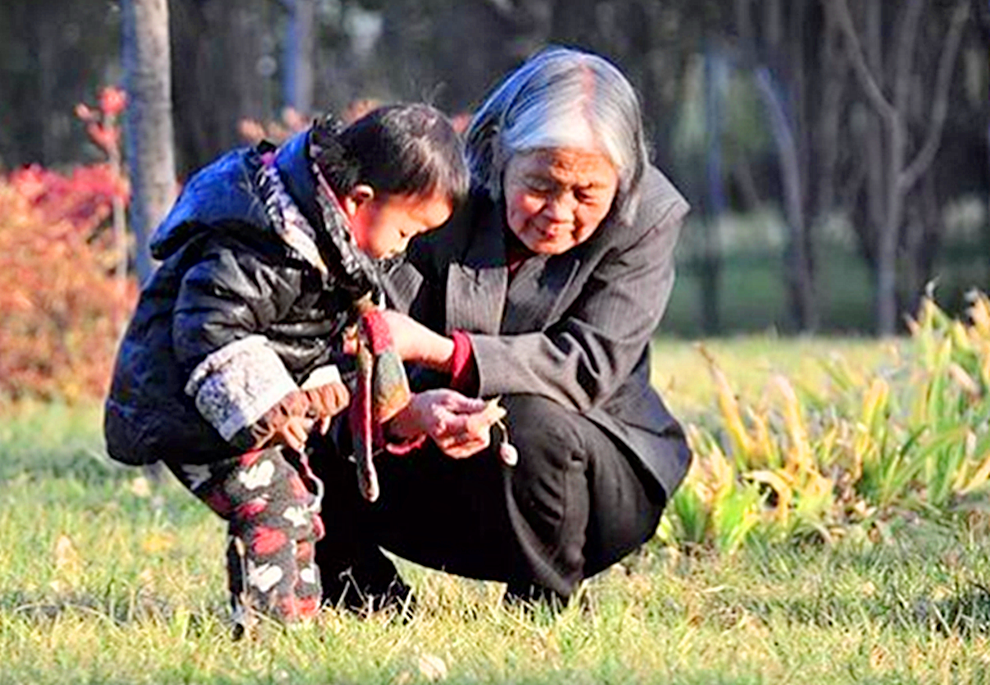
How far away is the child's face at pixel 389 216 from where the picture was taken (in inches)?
153

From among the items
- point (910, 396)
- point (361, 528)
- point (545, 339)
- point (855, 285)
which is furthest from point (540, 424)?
point (855, 285)

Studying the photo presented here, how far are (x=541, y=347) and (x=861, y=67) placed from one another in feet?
26.0

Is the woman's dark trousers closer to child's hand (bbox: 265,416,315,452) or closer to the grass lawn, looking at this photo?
the grass lawn

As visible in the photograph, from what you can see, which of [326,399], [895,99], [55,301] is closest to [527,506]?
[326,399]

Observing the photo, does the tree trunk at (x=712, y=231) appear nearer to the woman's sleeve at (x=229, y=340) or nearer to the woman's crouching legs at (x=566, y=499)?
the woman's crouching legs at (x=566, y=499)

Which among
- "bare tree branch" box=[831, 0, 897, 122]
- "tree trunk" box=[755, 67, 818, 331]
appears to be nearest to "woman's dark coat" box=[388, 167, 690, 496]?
"bare tree branch" box=[831, 0, 897, 122]

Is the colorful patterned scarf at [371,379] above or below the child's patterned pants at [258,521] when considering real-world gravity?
above

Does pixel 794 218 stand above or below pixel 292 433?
below

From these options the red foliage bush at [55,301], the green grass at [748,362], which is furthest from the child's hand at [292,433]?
the red foliage bush at [55,301]

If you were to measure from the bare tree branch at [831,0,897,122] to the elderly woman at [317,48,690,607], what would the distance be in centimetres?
758

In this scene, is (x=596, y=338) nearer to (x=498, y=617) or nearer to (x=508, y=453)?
(x=508, y=453)

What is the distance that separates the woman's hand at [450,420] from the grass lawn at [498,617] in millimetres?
343

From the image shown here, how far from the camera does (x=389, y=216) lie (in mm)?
3906

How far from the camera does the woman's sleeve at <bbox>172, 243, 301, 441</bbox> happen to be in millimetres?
3764
